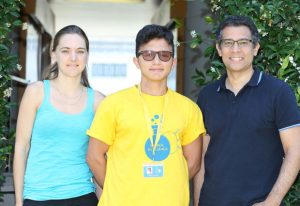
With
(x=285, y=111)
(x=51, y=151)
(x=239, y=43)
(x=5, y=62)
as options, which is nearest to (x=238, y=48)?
(x=239, y=43)

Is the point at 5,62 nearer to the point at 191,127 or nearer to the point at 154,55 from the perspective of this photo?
the point at 154,55

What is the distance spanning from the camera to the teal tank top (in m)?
2.49

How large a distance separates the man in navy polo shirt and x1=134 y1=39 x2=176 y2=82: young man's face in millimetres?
295

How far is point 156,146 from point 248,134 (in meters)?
0.45

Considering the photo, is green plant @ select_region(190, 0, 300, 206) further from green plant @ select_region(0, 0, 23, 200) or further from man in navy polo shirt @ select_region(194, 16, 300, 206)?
green plant @ select_region(0, 0, 23, 200)

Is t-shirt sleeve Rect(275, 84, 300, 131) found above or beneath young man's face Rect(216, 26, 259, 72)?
beneath

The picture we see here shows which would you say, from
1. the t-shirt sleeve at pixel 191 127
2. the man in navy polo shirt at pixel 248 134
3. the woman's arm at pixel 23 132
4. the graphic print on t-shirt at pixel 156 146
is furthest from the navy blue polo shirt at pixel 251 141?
the woman's arm at pixel 23 132

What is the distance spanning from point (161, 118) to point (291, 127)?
2.03 ft

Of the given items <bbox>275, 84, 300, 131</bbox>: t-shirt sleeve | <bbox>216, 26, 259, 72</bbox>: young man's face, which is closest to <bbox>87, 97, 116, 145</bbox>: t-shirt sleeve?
<bbox>216, 26, 259, 72</bbox>: young man's face

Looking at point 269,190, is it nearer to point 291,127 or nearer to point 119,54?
point 291,127

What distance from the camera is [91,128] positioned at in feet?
8.16

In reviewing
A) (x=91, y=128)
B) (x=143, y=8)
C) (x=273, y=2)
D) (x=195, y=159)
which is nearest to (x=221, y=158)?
(x=195, y=159)

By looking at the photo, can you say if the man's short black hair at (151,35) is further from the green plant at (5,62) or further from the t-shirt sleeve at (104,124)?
the green plant at (5,62)

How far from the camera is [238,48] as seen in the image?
8.25ft
